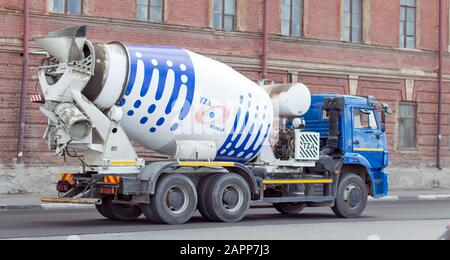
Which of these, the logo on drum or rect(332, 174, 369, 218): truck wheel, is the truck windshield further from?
the logo on drum

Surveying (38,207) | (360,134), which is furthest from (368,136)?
(38,207)

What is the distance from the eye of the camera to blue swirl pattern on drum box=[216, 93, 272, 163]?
17109 millimetres

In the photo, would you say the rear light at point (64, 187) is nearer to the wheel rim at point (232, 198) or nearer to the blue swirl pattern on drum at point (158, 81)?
the blue swirl pattern on drum at point (158, 81)

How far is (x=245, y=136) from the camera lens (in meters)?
17.3

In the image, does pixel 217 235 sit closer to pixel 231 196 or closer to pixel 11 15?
pixel 231 196

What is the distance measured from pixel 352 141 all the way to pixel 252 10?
11.4 metres

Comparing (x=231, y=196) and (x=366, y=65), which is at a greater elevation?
(x=366, y=65)

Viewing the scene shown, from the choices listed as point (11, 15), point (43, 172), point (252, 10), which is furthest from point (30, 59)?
point (252, 10)

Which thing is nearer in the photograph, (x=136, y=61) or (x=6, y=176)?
(x=136, y=61)

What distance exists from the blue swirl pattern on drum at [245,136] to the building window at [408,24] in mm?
16948

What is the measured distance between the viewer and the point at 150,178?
1534 cm

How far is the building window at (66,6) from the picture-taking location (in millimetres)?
25328

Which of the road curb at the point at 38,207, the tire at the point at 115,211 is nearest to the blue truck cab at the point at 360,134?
the tire at the point at 115,211
